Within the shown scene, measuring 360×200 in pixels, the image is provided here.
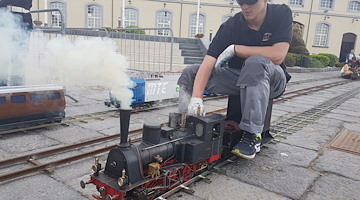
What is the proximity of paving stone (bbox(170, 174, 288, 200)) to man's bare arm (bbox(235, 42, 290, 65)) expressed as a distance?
4.42 ft

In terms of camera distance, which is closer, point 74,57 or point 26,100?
point 74,57

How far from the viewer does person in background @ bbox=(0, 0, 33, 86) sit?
4789mm

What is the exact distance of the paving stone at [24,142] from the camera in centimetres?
383

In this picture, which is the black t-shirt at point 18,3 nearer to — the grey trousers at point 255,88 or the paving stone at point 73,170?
the paving stone at point 73,170

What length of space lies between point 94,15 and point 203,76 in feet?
91.1

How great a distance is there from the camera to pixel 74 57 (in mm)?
3357

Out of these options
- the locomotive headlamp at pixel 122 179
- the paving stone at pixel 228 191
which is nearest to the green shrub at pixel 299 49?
the paving stone at pixel 228 191

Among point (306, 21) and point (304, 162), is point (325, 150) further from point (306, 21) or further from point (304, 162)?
point (306, 21)

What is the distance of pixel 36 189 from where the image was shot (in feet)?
9.19

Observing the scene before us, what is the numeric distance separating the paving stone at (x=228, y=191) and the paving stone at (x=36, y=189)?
3.37ft

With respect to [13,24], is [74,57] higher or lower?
lower

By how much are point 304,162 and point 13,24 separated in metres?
4.83

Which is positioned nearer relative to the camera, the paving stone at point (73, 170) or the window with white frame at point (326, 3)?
the paving stone at point (73, 170)

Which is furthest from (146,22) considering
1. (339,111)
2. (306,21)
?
(339,111)
